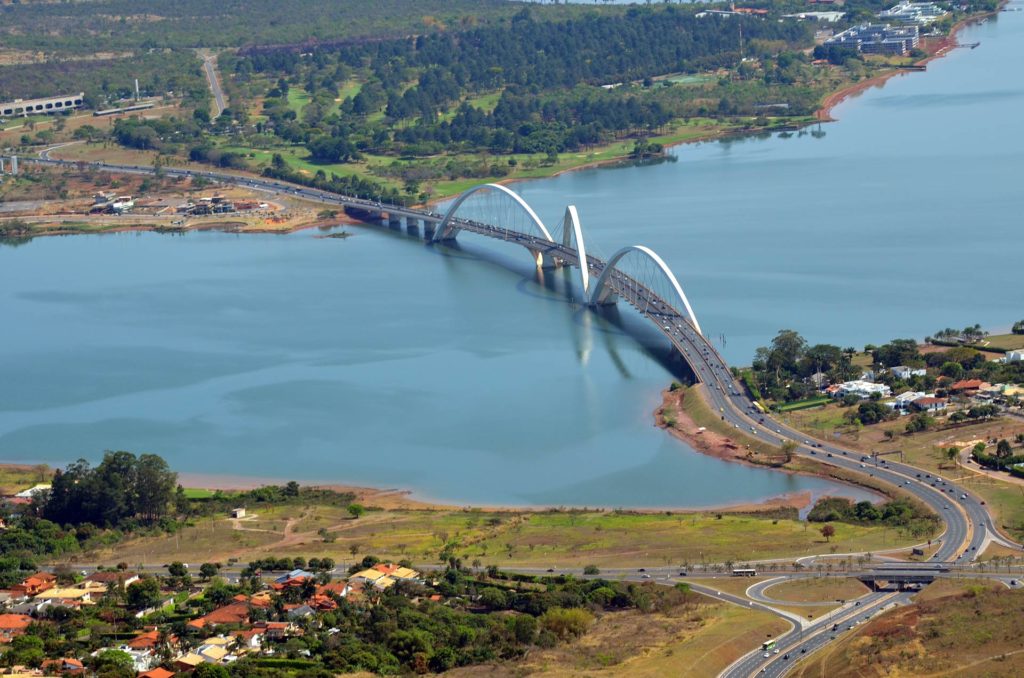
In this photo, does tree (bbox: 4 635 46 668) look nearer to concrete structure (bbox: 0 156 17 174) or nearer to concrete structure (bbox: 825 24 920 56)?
concrete structure (bbox: 0 156 17 174)

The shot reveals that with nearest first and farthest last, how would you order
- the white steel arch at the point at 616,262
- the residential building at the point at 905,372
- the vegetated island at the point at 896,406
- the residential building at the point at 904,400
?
1. the vegetated island at the point at 896,406
2. the residential building at the point at 904,400
3. the residential building at the point at 905,372
4. the white steel arch at the point at 616,262

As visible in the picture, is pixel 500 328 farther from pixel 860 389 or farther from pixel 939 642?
pixel 939 642

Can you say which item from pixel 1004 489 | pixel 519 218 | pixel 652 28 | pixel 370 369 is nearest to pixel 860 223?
pixel 519 218

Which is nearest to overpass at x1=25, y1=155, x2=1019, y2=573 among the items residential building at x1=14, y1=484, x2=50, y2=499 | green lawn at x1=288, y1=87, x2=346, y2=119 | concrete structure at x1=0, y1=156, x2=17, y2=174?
concrete structure at x1=0, y1=156, x2=17, y2=174

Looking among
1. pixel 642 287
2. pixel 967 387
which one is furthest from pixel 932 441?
pixel 642 287

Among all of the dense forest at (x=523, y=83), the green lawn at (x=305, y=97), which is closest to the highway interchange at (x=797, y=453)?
the dense forest at (x=523, y=83)

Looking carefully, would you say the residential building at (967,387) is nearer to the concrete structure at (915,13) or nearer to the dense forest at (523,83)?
the dense forest at (523,83)

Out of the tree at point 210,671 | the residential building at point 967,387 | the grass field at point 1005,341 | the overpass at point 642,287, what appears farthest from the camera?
the grass field at point 1005,341
